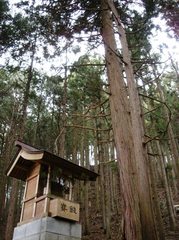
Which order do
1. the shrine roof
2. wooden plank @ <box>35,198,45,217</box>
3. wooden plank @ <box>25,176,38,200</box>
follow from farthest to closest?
wooden plank @ <box>25,176,38,200</box> → the shrine roof → wooden plank @ <box>35,198,45,217</box>

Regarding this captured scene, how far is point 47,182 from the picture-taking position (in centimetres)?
833

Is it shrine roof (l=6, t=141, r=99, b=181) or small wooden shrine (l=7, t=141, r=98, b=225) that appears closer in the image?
small wooden shrine (l=7, t=141, r=98, b=225)

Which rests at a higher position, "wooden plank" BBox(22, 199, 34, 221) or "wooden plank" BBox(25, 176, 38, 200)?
"wooden plank" BBox(25, 176, 38, 200)

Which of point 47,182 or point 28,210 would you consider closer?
point 47,182

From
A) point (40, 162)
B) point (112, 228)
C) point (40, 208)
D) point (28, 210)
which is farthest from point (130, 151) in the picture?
point (112, 228)

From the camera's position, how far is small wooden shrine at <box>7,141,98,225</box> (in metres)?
7.93

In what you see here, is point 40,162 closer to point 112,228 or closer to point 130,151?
point 130,151

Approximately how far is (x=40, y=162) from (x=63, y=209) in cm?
168

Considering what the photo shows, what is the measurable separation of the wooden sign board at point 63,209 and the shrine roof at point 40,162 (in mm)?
1161

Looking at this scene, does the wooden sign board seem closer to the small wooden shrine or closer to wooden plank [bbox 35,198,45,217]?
the small wooden shrine

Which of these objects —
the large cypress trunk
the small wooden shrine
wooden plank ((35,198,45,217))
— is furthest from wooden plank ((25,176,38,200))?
the large cypress trunk

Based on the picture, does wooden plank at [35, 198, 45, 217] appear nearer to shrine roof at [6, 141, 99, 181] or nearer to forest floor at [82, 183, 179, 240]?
shrine roof at [6, 141, 99, 181]

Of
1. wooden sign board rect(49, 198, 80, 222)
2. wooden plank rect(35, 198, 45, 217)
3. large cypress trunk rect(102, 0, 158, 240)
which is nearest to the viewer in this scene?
large cypress trunk rect(102, 0, 158, 240)

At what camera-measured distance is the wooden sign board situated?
7.72 metres
